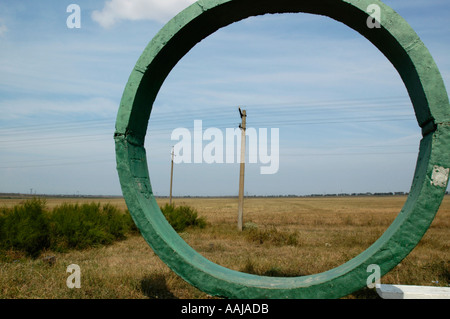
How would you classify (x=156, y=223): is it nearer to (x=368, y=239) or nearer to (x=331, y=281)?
(x=331, y=281)

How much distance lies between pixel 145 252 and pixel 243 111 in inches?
314

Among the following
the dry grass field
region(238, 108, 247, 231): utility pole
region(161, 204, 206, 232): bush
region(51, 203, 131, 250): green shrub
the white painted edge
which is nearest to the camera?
the white painted edge

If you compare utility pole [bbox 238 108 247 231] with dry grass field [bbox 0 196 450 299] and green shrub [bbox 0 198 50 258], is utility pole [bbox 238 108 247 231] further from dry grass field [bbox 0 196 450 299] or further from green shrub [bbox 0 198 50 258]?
green shrub [bbox 0 198 50 258]

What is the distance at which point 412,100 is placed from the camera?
10.3 ft

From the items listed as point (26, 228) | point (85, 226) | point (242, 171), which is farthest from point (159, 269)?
point (242, 171)

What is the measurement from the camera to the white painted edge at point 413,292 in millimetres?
3258

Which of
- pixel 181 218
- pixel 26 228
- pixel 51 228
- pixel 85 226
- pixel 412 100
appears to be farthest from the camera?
pixel 181 218

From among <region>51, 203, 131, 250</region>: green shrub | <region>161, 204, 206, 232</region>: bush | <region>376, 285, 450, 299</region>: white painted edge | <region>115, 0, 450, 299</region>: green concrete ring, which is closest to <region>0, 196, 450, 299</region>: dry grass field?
<region>51, 203, 131, 250</region>: green shrub

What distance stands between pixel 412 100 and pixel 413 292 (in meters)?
1.88

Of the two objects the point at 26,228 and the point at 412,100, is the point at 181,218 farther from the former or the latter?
the point at 412,100

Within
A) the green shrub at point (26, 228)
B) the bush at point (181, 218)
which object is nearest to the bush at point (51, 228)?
the green shrub at point (26, 228)

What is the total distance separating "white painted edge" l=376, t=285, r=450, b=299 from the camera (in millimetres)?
3258

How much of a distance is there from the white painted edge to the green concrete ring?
796 mm
